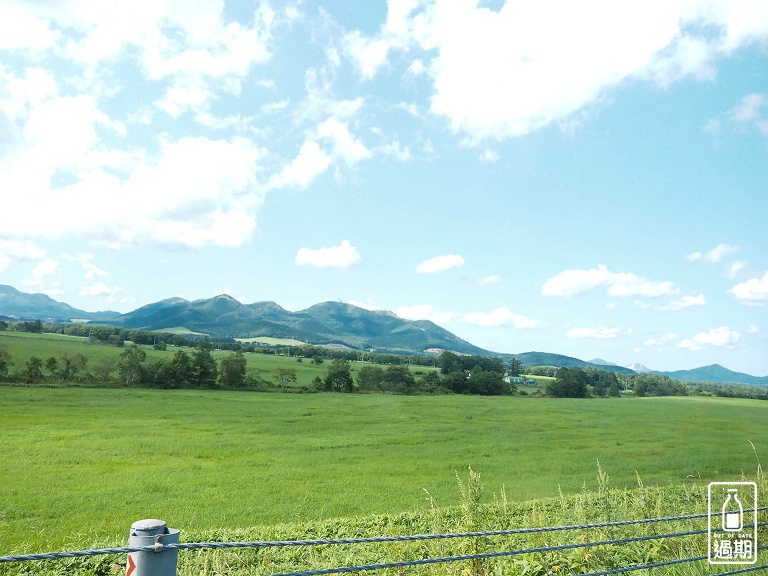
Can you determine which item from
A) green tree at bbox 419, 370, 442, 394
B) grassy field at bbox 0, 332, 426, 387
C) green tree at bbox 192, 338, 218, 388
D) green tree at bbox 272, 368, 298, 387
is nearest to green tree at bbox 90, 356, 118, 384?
grassy field at bbox 0, 332, 426, 387

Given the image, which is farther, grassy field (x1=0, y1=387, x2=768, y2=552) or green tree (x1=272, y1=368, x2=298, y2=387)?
green tree (x1=272, y1=368, x2=298, y2=387)

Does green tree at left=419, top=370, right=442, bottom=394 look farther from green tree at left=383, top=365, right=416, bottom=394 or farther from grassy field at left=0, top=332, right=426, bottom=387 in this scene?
grassy field at left=0, top=332, right=426, bottom=387

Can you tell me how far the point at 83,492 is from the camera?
22.4 m

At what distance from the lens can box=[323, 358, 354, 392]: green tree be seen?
74.5 metres

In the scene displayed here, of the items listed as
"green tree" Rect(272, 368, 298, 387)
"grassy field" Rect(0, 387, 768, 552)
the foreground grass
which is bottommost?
"grassy field" Rect(0, 387, 768, 552)

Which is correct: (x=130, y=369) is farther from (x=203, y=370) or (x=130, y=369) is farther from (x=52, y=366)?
(x=203, y=370)

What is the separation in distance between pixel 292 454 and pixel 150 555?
109 feet

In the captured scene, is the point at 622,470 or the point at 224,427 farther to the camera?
the point at 224,427

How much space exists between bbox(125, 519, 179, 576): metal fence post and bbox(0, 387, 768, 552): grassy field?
7668 millimetres

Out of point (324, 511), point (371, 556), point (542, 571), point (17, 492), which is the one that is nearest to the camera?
point (542, 571)

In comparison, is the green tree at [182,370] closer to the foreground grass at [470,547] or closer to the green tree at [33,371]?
the green tree at [33,371]

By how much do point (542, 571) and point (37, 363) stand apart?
68590 millimetres

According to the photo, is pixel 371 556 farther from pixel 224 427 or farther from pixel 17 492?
pixel 224 427

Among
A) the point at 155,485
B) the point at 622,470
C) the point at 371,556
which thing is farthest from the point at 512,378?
the point at 371,556
